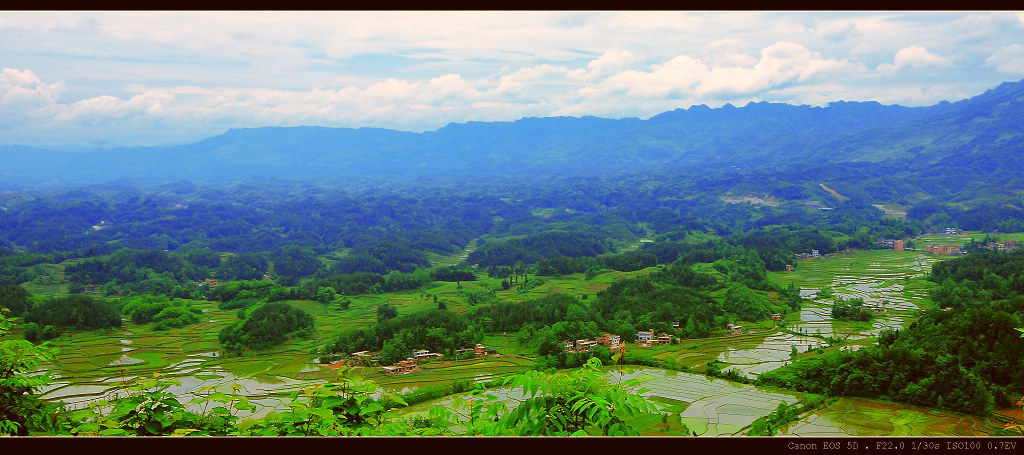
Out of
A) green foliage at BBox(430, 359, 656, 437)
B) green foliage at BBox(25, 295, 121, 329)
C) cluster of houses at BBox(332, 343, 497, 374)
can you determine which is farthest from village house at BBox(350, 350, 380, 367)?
green foliage at BBox(430, 359, 656, 437)

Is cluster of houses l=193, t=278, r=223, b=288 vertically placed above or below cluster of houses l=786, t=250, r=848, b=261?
above

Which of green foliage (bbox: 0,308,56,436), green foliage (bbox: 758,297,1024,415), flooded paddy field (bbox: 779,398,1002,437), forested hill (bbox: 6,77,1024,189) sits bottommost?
flooded paddy field (bbox: 779,398,1002,437)

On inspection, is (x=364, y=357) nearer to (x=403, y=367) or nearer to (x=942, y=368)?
(x=403, y=367)

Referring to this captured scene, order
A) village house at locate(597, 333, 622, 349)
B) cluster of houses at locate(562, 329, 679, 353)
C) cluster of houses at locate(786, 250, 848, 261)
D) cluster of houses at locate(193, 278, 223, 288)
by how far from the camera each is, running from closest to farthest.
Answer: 1. cluster of houses at locate(562, 329, 679, 353)
2. village house at locate(597, 333, 622, 349)
3. cluster of houses at locate(193, 278, 223, 288)
4. cluster of houses at locate(786, 250, 848, 261)

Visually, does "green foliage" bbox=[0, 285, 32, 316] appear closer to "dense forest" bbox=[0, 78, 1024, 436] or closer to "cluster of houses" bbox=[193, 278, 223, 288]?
"dense forest" bbox=[0, 78, 1024, 436]

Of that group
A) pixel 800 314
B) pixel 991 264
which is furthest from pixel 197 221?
pixel 991 264

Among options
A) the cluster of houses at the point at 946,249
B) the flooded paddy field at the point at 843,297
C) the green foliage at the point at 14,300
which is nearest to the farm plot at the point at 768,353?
the flooded paddy field at the point at 843,297

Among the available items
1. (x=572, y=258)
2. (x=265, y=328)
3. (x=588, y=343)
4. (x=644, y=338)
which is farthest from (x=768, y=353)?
(x=572, y=258)
